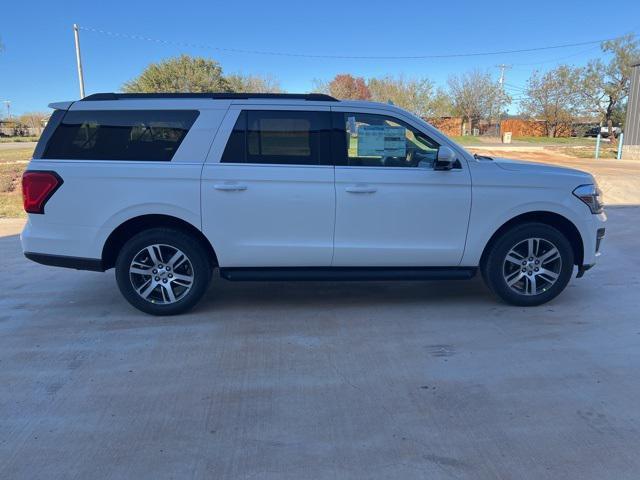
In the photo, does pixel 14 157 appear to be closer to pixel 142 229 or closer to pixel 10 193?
pixel 10 193

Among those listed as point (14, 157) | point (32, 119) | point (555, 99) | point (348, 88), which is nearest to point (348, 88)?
point (348, 88)

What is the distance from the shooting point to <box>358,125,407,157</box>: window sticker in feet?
15.5

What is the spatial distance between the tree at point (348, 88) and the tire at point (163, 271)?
1390 inches

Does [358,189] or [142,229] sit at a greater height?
[358,189]

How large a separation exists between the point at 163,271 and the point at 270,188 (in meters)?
1.24

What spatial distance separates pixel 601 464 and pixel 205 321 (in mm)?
3242

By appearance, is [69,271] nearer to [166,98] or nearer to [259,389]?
[166,98]

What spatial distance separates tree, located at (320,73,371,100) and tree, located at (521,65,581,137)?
18.7 m

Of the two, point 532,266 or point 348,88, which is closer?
point 532,266

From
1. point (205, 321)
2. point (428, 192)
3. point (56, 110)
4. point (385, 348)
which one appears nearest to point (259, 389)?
point (385, 348)

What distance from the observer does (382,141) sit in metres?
4.73

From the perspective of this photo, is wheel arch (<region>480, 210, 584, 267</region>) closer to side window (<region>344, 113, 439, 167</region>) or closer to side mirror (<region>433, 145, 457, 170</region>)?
side mirror (<region>433, 145, 457, 170</region>)

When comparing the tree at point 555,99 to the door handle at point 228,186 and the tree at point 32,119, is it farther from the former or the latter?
the tree at point 32,119

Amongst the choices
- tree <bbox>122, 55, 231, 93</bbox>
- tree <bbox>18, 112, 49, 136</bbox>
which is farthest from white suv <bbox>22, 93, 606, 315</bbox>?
tree <bbox>18, 112, 49, 136</bbox>
